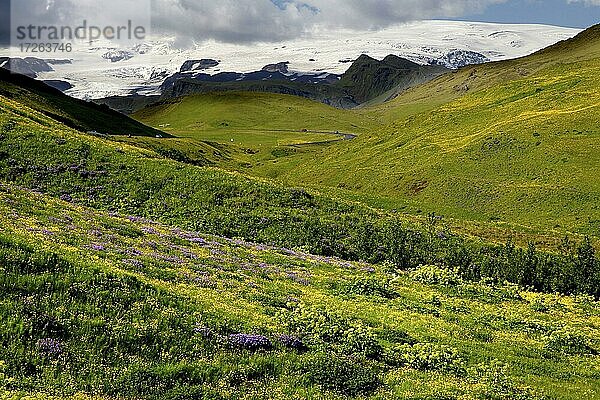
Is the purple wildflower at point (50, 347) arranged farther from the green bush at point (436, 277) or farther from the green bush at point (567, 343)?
the green bush at point (436, 277)

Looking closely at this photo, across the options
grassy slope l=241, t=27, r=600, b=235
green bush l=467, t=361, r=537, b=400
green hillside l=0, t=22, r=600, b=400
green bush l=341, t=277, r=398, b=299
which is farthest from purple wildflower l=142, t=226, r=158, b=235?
grassy slope l=241, t=27, r=600, b=235

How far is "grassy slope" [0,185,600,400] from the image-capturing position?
12680 millimetres

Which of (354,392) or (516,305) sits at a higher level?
(354,392)

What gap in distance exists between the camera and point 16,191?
30.0 metres

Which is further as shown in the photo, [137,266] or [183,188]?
[183,188]

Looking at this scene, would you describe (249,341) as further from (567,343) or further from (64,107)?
(64,107)

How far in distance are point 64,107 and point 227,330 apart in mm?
123375

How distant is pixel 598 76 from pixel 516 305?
114 metres

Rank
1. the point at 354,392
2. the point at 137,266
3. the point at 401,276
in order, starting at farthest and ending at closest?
the point at 401,276, the point at 137,266, the point at 354,392

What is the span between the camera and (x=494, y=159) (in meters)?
94.1

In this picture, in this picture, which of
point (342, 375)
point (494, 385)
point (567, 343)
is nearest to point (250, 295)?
point (342, 375)

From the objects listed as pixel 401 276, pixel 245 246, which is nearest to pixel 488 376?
pixel 401 276

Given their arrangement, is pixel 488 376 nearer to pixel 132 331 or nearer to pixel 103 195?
pixel 132 331

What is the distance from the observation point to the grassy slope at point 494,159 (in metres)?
74.9
